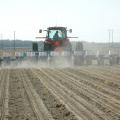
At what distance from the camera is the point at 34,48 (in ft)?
104

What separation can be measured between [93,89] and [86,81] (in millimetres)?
2793

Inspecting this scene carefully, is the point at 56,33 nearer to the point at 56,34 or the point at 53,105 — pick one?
the point at 56,34

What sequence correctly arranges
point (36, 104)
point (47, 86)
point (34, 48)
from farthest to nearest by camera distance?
1. point (34, 48)
2. point (47, 86)
3. point (36, 104)

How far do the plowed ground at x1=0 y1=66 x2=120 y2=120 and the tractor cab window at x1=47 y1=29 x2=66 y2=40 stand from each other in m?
11.6

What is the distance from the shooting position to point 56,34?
98.3ft

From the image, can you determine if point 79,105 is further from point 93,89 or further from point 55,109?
point 93,89

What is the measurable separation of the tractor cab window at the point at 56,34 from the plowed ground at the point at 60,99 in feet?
38.0

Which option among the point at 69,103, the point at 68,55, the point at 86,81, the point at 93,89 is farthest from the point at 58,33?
the point at 69,103

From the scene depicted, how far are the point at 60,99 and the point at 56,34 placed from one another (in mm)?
17428

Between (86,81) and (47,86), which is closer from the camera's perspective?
(47,86)

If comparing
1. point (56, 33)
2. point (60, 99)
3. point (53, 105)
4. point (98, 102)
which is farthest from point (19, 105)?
point (56, 33)

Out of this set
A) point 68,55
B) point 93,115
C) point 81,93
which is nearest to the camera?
point 93,115

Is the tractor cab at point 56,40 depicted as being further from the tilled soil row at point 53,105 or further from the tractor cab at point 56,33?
the tilled soil row at point 53,105

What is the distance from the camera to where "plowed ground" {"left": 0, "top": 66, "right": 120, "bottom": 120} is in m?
10.2
